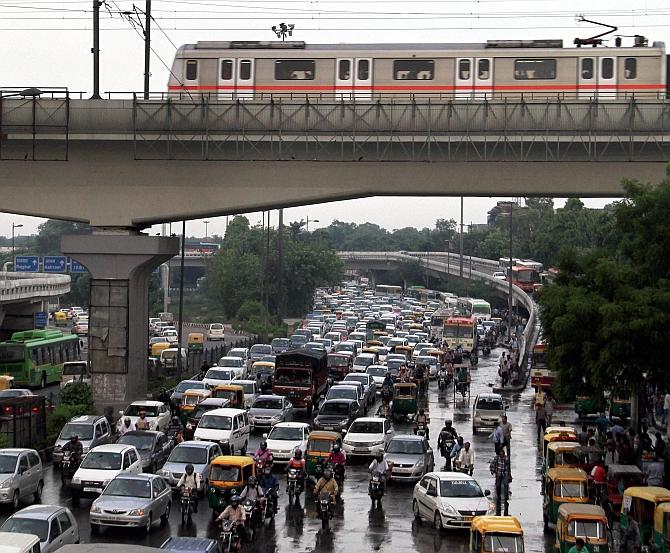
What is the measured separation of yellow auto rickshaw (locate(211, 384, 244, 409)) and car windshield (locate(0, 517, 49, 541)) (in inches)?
780

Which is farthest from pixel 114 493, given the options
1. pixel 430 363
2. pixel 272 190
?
pixel 430 363

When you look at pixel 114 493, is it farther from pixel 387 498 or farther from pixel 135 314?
pixel 135 314

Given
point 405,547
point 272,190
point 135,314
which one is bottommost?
point 405,547

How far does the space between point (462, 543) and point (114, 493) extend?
691cm

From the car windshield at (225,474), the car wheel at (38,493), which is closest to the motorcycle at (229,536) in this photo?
the car windshield at (225,474)

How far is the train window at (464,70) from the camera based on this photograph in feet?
127

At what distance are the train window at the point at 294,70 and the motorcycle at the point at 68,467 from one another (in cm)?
1566

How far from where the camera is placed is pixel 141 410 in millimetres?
36562

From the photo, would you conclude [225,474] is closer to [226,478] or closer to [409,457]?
[226,478]

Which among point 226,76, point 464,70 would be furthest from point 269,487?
point 464,70

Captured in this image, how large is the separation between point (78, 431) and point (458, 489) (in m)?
11.9

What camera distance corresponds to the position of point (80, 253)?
3994cm

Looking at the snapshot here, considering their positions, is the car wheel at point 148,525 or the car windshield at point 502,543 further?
the car wheel at point 148,525

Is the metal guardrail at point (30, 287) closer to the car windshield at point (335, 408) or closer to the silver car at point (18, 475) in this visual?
the car windshield at point (335, 408)
